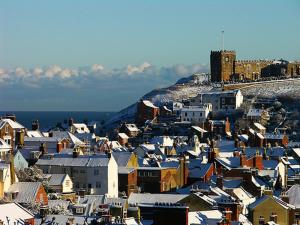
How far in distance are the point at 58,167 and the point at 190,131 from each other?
6800 cm

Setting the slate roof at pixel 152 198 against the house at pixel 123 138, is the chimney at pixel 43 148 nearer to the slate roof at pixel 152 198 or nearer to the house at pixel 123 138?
the slate roof at pixel 152 198

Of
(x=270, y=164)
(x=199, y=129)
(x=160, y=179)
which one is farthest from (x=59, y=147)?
(x=199, y=129)

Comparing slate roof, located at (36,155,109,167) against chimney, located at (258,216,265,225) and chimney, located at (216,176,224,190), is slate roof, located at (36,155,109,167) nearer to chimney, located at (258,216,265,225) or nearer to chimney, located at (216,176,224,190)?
chimney, located at (216,176,224,190)

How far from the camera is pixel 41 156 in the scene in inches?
2963

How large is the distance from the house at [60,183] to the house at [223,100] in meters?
91.8

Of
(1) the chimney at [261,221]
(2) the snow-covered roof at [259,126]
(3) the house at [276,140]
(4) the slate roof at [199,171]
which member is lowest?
(1) the chimney at [261,221]

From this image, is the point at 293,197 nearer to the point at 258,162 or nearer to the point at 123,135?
the point at 258,162

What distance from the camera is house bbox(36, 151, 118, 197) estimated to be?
69.8 metres

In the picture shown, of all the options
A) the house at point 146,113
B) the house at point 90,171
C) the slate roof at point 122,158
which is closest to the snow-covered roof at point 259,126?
the house at point 146,113

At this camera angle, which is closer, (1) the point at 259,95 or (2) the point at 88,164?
(2) the point at 88,164

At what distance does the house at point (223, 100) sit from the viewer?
160 meters

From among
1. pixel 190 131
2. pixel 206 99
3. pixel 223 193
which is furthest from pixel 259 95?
pixel 223 193

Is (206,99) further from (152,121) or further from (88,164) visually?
(88,164)

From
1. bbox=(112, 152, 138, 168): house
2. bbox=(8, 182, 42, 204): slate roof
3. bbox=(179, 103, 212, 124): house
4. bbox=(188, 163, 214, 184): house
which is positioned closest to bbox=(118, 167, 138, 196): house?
bbox=(112, 152, 138, 168): house
